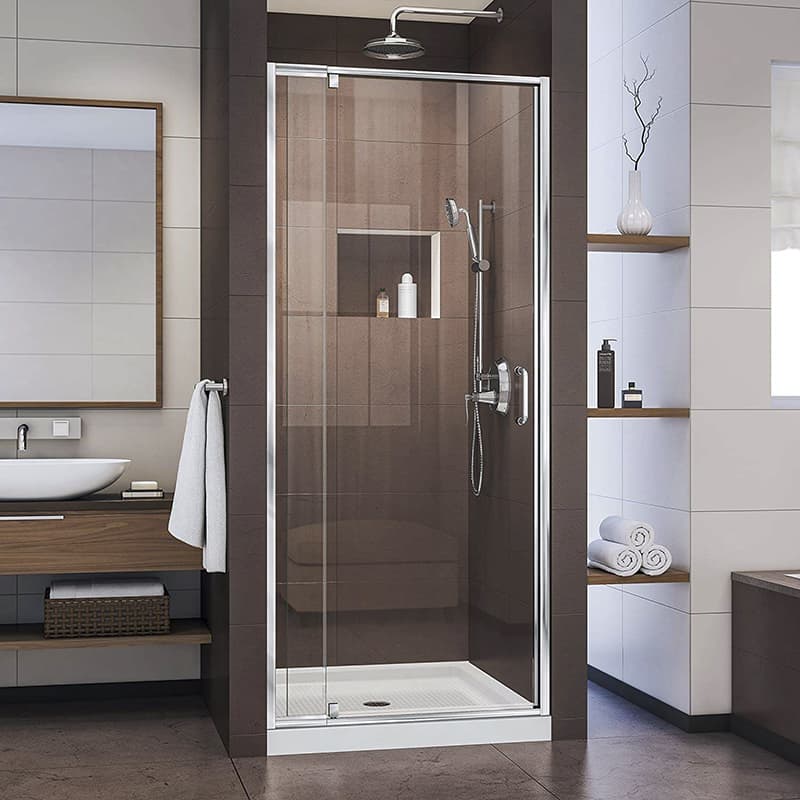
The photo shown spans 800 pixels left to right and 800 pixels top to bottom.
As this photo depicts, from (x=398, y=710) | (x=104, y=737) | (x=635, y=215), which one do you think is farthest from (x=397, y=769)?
(x=635, y=215)

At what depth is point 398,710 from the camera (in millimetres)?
3977

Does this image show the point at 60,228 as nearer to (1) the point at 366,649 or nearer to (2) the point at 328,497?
(2) the point at 328,497

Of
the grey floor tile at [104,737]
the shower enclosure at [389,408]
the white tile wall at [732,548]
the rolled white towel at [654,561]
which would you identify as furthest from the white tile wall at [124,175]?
the white tile wall at [732,548]

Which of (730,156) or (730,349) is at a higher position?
(730,156)

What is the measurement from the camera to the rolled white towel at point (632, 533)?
4.19 metres

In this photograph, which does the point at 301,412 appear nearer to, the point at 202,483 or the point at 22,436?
the point at 202,483

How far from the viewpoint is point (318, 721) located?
12.8 ft

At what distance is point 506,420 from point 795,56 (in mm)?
1654

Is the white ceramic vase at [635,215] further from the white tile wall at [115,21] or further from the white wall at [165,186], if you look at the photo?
the white tile wall at [115,21]

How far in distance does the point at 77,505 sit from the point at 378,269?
137 centimetres

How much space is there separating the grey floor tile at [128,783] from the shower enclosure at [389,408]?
0.83 feet

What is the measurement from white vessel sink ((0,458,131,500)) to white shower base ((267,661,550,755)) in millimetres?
986

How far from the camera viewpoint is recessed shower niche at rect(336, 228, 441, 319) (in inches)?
152

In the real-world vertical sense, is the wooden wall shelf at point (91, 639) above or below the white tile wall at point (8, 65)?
below
